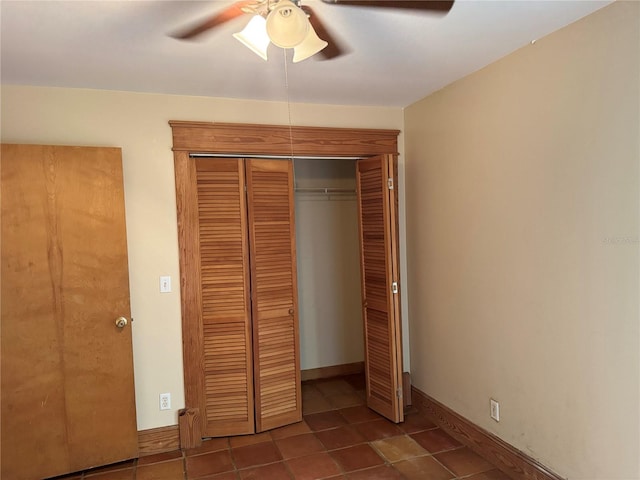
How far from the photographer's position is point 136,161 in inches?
113

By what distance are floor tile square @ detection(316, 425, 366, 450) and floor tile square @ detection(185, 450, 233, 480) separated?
64 centimetres

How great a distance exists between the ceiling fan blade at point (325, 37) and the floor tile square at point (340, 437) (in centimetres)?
239

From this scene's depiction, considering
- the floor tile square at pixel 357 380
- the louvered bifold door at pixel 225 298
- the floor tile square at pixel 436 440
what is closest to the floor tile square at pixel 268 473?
the louvered bifold door at pixel 225 298

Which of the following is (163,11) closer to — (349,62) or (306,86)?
(349,62)

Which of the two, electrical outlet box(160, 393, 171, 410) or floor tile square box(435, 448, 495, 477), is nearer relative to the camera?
floor tile square box(435, 448, 495, 477)

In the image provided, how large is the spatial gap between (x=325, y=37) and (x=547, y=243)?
1.46 meters

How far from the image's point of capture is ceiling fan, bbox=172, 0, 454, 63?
56.1 inches

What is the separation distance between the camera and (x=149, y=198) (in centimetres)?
290

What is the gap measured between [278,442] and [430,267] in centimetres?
161

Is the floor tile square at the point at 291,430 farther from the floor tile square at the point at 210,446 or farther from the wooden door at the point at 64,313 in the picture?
the wooden door at the point at 64,313

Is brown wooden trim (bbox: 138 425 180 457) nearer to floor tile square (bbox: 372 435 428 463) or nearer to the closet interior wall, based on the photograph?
floor tile square (bbox: 372 435 428 463)

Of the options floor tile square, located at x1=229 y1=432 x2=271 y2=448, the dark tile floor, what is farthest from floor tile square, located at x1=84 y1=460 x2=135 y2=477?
floor tile square, located at x1=229 y1=432 x2=271 y2=448

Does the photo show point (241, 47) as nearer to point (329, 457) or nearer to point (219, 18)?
point (219, 18)

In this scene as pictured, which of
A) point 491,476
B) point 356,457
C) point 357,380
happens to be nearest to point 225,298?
point 356,457
